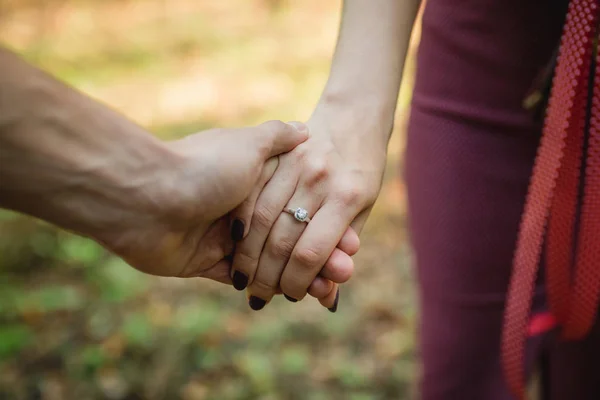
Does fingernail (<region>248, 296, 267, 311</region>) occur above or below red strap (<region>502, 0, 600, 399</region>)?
below

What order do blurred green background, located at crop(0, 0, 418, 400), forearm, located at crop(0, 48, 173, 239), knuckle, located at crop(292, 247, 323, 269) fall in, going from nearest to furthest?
forearm, located at crop(0, 48, 173, 239) → knuckle, located at crop(292, 247, 323, 269) → blurred green background, located at crop(0, 0, 418, 400)

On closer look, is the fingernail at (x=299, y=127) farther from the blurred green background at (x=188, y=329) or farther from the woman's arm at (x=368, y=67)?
the blurred green background at (x=188, y=329)

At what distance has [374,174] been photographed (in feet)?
3.54

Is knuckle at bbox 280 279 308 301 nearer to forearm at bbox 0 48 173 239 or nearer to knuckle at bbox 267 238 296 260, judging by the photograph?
knuckle at bbox 267 238 296 260

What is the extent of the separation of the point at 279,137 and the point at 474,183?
1.20 feet

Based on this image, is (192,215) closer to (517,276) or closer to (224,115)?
(517,276)

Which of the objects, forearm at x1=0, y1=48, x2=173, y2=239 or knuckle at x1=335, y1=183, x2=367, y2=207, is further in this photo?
knuckle at x1=335, y1=183, x2=367, y2=207

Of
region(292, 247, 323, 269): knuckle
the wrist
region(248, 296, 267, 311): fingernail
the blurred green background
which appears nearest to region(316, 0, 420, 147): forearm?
the wrist

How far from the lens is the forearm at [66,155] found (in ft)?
2.32

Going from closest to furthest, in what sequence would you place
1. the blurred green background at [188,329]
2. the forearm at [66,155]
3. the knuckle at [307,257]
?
the forearm at [66,155]
the knuckle at [307,257]
the blurred green background at [188,329]

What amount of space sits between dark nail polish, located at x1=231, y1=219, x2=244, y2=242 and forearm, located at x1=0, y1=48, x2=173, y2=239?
0.20 m

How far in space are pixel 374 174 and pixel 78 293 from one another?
5.72 ft

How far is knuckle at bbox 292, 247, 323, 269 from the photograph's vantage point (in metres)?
1.01

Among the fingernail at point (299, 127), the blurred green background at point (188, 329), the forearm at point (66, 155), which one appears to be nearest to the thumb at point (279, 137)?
the fingernail at point (299, 127)
